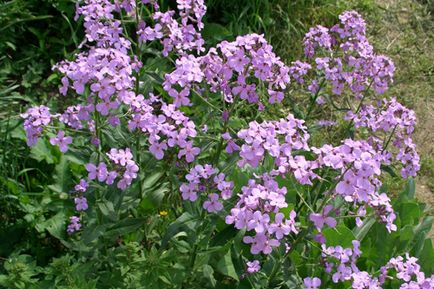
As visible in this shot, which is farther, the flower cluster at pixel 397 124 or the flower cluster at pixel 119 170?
the flower cluster at pixel 397 124

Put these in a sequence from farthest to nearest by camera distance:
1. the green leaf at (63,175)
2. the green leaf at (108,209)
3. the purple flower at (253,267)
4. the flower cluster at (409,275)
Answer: the green leaf at (63,175) → the green leaf at (108,209) → the purple flower at (253,267) → the flower cluster at (409,275)

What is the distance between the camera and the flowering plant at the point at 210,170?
80.5 inches

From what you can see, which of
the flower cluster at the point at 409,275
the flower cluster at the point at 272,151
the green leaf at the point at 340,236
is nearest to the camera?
the flower cluster at the point at 272,151

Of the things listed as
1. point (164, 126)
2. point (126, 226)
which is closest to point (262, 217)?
point (164, 126)

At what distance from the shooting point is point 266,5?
15.2ft

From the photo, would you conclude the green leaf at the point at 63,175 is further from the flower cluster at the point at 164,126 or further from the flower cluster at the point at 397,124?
the flower cluster at the point at 397,124

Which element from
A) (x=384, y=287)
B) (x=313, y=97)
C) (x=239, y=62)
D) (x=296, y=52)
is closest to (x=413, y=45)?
(x=296, y=52)

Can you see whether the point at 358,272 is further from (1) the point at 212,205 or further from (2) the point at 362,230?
(2) the point at 362,230

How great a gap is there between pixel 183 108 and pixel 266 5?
1529mm

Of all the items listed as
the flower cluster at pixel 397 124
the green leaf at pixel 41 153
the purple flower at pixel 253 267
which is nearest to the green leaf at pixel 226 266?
the purple flower at pixel 253 267

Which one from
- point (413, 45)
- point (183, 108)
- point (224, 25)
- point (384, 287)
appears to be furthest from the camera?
point (413, 45)

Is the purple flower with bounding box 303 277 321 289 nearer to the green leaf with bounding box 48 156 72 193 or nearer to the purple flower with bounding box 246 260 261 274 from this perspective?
the purple flower with bounding box 246 260 261 274

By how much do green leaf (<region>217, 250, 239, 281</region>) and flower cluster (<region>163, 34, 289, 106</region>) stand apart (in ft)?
2.09

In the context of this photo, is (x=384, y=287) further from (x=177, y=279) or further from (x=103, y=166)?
(x=103, y=166)
